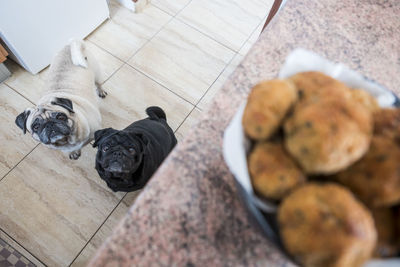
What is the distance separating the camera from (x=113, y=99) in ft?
6.02

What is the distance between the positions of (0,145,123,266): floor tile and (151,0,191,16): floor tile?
4.32 ft

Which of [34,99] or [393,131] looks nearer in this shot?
[393,131]

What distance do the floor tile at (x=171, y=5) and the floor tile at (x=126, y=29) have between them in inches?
1.6

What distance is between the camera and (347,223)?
0.90ft

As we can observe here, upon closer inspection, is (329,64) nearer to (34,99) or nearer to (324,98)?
(324,98)

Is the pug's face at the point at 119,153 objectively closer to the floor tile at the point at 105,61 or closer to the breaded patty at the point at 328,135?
the floor tile at the point at 105,61

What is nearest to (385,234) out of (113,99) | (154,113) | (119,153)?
(119,153)

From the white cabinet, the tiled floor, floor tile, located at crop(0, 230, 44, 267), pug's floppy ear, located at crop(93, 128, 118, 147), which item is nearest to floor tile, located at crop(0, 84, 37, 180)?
the tiled floor

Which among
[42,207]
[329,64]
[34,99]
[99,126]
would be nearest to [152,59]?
[99,126]

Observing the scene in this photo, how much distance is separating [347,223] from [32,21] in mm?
1916

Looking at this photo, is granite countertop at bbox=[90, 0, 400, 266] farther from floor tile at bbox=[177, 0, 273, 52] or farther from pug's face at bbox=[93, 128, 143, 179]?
floor tile at bbox=[177, 0, 273, 52]

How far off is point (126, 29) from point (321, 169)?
2.11 meters

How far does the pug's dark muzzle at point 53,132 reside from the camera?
1.30 m

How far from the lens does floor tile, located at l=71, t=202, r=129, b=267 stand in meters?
1.39
